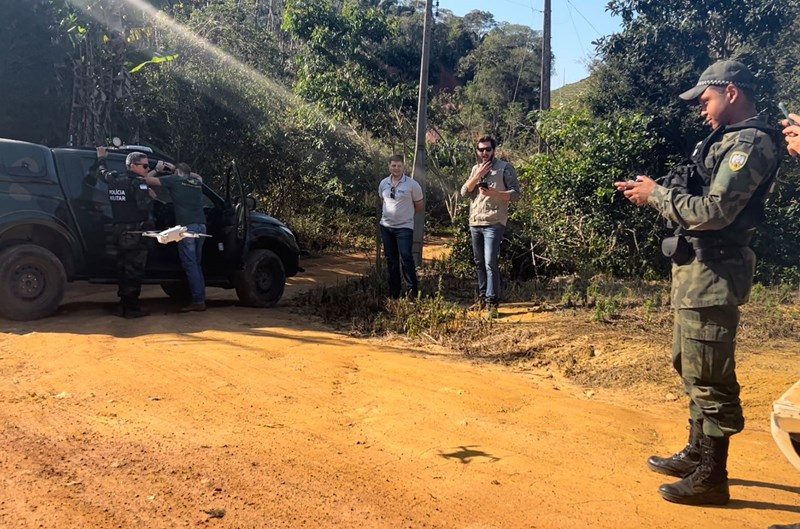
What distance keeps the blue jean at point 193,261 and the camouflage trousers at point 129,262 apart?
484 mm

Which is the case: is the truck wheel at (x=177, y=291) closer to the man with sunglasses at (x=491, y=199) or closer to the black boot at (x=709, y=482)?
the man with sunglasses at (x=491, y=199)

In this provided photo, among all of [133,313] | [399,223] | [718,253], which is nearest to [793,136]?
[718,253]

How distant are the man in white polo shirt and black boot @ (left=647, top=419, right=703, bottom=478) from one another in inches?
176

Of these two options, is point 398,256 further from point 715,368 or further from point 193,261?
point 715,368

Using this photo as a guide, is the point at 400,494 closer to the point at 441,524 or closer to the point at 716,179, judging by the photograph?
the point at 441,524

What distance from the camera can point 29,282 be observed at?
22.4ft

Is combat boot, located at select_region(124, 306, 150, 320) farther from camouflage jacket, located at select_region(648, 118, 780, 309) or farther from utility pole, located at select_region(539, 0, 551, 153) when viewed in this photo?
utility pole, located at select_region(539, 0, 551, 153)

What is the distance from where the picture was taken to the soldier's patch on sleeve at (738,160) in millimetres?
3150

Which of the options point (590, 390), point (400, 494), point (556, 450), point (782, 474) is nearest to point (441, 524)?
point (400, 494)

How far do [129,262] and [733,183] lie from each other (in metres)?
6.00

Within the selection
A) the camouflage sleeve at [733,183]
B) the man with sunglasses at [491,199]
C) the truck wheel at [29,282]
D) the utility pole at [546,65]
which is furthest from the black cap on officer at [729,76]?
the utility pole at [546,65]

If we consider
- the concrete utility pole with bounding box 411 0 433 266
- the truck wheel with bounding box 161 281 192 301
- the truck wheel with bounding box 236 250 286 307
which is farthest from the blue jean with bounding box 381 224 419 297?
the truck wheel with bounding box 161 281 192 301

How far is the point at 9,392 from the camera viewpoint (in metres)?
4.59

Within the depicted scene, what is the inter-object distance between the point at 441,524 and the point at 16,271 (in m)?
5.58
